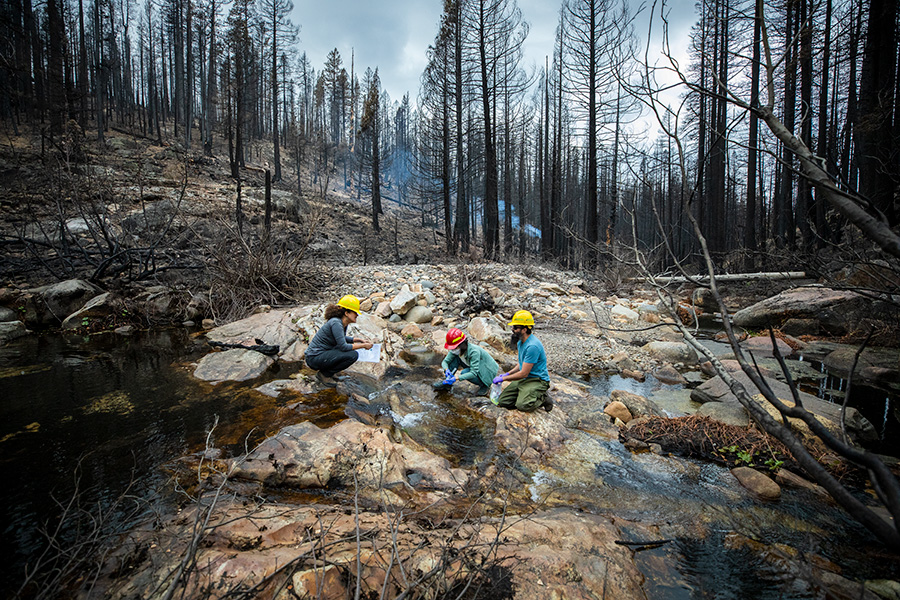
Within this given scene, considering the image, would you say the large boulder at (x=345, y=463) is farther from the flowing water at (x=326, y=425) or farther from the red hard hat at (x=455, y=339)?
the red hard hat at (x=455, y=339)

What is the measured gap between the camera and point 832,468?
3.41 m

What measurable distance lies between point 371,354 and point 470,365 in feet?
5.53

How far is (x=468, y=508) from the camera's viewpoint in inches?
105

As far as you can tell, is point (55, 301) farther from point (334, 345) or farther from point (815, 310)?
point (815, 310)

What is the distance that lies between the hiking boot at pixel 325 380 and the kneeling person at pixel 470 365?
1.40 m

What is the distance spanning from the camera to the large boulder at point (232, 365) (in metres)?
5.00

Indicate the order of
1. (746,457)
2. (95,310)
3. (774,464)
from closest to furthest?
(774,464), (746,457), (95,310)

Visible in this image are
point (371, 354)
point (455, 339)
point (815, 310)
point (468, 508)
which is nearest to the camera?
point (468, 508)

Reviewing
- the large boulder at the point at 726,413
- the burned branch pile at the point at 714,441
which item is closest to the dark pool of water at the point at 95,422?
the burned branch pile at the point at 714,441

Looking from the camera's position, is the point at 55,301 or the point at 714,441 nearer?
the point at 714,441

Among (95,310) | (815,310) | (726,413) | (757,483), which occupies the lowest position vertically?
(757,483)

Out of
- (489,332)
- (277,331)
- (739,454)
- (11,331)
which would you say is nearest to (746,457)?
(739,454)

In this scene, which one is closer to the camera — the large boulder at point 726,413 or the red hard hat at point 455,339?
→ the large boulder at point 726,413

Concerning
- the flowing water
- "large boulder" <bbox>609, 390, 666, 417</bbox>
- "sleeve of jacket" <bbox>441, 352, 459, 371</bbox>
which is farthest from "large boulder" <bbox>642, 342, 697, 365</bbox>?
"sleeve of jacket" <bbox>441, 352, 459, 371</bbox>
